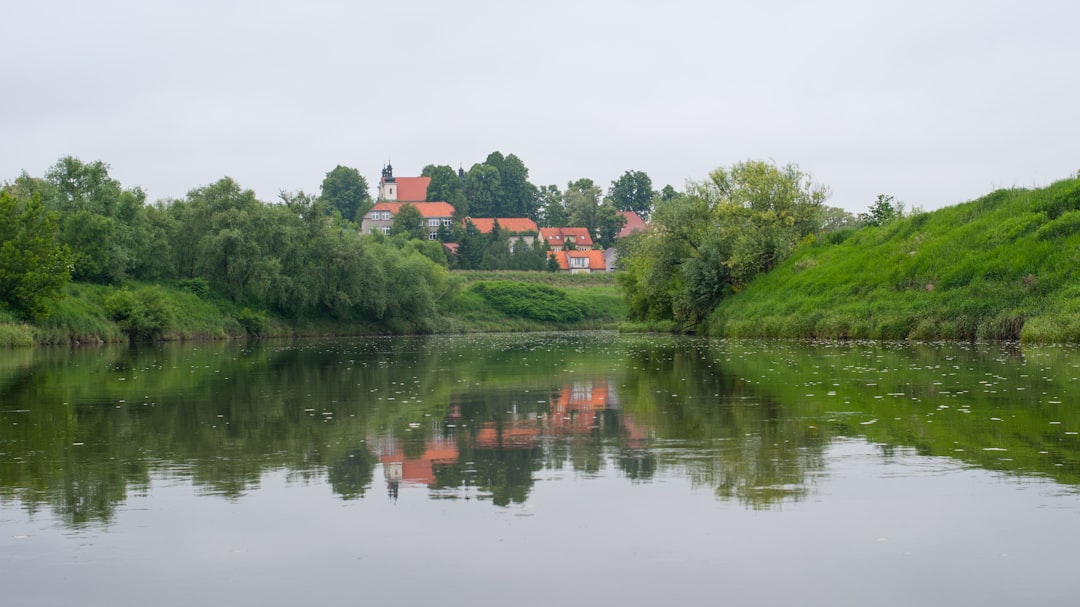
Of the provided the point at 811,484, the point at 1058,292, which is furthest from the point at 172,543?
the point at 1058,292

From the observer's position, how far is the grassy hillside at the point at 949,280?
3781 centimetres

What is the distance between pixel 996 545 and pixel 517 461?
5.76 m

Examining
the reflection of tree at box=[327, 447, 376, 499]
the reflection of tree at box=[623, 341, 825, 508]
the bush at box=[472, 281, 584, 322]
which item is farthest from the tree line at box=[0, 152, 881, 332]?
the reflection of tree at box=[327, 447, 376, 499]

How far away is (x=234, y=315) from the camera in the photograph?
7781 cm

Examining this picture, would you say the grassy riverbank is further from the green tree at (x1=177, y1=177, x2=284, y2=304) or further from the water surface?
the water surface

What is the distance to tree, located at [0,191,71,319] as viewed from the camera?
5569 cm

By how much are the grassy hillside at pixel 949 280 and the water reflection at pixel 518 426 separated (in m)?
8.66

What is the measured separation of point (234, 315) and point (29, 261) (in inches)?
875

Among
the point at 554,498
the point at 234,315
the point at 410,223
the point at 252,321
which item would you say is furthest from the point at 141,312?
the point at 410,223

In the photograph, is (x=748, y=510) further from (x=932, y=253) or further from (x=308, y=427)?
(x=932, y=253)

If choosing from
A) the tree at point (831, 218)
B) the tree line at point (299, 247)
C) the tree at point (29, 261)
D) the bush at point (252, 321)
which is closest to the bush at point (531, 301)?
the tree line at point (299, 247)

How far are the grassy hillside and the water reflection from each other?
8.66m

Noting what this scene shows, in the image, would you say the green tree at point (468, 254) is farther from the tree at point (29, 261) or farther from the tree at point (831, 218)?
the tree at point (29, 261)

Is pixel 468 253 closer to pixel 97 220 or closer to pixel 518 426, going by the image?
pixel 97 220
